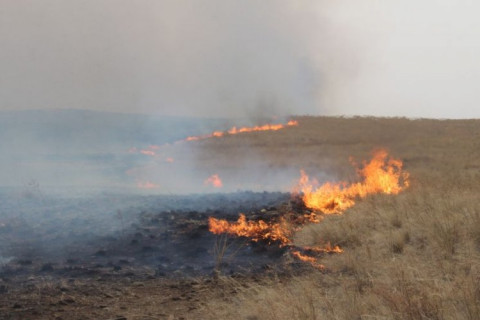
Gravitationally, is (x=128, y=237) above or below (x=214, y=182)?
below

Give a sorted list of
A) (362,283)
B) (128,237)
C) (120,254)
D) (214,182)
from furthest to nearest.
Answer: (214,182)
(128,237)
(120,254)
(362,283)

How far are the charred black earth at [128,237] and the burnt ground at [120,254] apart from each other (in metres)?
0.02

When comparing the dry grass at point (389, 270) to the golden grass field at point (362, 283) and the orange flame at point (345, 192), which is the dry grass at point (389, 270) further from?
the orange flame at point (345, 192)

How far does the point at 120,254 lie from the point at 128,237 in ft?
3.58

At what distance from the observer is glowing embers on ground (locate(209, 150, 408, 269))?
328 inches

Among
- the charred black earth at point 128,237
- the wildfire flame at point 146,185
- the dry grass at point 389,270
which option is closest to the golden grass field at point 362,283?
the dry grass at point 389,270

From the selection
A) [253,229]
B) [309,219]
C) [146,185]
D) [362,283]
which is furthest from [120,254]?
[146,185]

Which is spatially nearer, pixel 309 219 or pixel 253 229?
pixel 253 229

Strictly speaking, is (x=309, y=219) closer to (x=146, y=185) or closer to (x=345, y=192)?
(x=345, y=192)

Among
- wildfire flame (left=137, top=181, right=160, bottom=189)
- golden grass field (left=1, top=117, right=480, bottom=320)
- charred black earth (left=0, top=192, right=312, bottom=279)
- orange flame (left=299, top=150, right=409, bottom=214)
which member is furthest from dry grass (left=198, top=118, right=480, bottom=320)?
wildfire flame (left=137, top=181, right=160, bottom=189)

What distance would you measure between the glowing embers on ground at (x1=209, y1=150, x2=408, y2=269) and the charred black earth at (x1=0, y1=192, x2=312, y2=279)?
33 cm

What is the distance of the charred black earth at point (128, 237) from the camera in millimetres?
7449

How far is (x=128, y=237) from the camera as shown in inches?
368

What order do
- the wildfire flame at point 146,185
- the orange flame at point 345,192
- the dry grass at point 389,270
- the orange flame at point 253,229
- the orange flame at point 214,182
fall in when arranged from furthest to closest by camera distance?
1. the orange flame at point 214,182
2. the wildfire flame at point 146,185
3. the orange flame at point 345,192
4. the orange flame at point 253,229
5. the dry grass at point 389,270
